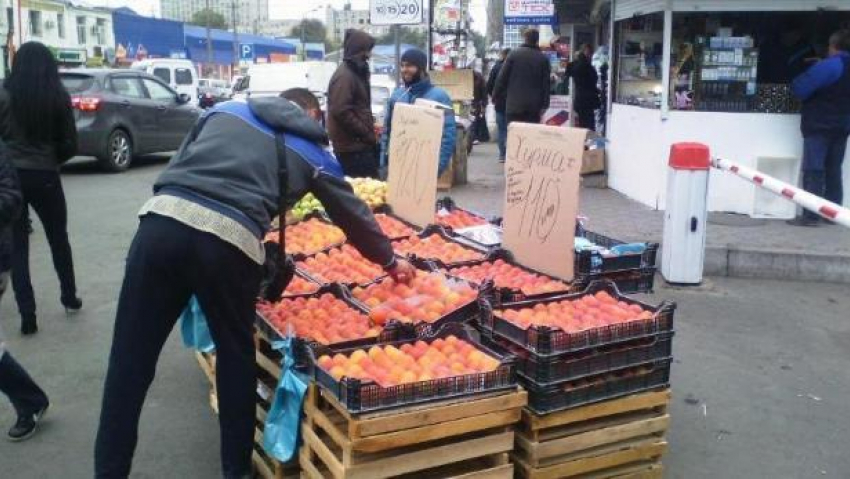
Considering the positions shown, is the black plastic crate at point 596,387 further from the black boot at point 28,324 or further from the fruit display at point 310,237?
the black boot at point 28,324

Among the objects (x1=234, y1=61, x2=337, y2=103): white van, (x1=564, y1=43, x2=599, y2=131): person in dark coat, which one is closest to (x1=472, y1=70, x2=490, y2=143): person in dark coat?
(x1=234, y1=61, x2=337, y2=103): white van

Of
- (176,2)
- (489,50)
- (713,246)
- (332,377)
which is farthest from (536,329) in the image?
(176,2)

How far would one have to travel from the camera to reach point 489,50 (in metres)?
23.8

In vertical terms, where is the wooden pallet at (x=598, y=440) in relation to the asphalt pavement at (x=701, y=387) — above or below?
above

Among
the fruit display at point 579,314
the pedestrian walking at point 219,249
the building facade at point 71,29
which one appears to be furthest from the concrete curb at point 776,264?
the building facade at point 71,29

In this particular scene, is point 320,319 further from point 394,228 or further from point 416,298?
point 394,228

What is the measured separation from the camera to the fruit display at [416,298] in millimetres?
3682

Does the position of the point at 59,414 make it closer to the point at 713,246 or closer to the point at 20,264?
the point at 20,264

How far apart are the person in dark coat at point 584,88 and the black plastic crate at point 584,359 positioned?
10.7m

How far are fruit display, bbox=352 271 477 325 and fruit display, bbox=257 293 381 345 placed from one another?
0.28ft

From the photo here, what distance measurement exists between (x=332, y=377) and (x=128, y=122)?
13003mm

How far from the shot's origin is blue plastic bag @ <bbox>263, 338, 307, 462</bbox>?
3.29m

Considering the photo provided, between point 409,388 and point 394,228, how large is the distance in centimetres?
261

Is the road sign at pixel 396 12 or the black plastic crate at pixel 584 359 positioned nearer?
the black plastic crate at pixel 584 359
